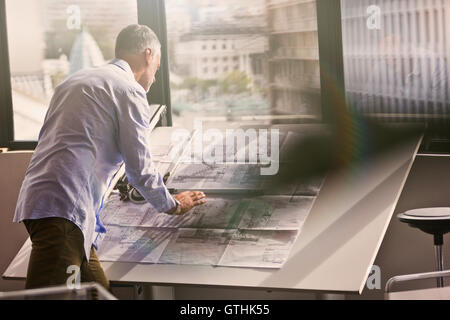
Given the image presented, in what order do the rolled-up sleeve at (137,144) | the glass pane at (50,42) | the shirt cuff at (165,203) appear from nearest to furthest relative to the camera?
1. the rolled-up sleeve at (137,144)
2. the shirt cuff at (165,203)
3. the glass pane at (50,42)

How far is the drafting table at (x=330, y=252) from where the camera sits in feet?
7.38

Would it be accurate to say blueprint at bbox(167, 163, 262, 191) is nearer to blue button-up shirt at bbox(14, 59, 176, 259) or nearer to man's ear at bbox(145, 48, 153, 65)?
blue button-up shirt at bbox(14, 59, 176, 259)

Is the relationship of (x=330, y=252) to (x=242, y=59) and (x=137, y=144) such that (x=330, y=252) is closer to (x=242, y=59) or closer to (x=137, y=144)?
(x=137, y=144)

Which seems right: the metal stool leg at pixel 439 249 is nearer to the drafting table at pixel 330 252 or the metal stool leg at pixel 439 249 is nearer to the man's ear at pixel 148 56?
the drafting table at pixel 330 252

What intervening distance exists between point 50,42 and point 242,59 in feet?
3.60

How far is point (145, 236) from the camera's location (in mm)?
2639

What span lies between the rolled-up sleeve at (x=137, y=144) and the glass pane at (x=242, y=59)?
1.16 m

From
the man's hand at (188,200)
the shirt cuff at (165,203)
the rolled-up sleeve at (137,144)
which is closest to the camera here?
the rolled-up sleeve at (137,144)

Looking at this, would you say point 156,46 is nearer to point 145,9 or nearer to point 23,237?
point 145,9

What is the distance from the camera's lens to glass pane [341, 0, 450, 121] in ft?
10.3

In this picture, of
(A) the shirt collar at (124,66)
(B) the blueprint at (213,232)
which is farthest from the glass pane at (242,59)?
(A) the shirt collar at (124,66)

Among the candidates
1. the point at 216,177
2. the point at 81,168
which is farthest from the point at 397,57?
the point at 81,168

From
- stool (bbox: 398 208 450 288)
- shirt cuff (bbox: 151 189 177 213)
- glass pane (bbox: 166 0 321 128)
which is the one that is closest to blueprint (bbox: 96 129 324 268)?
shirt cuff (bbox: 151 189 177 213)
